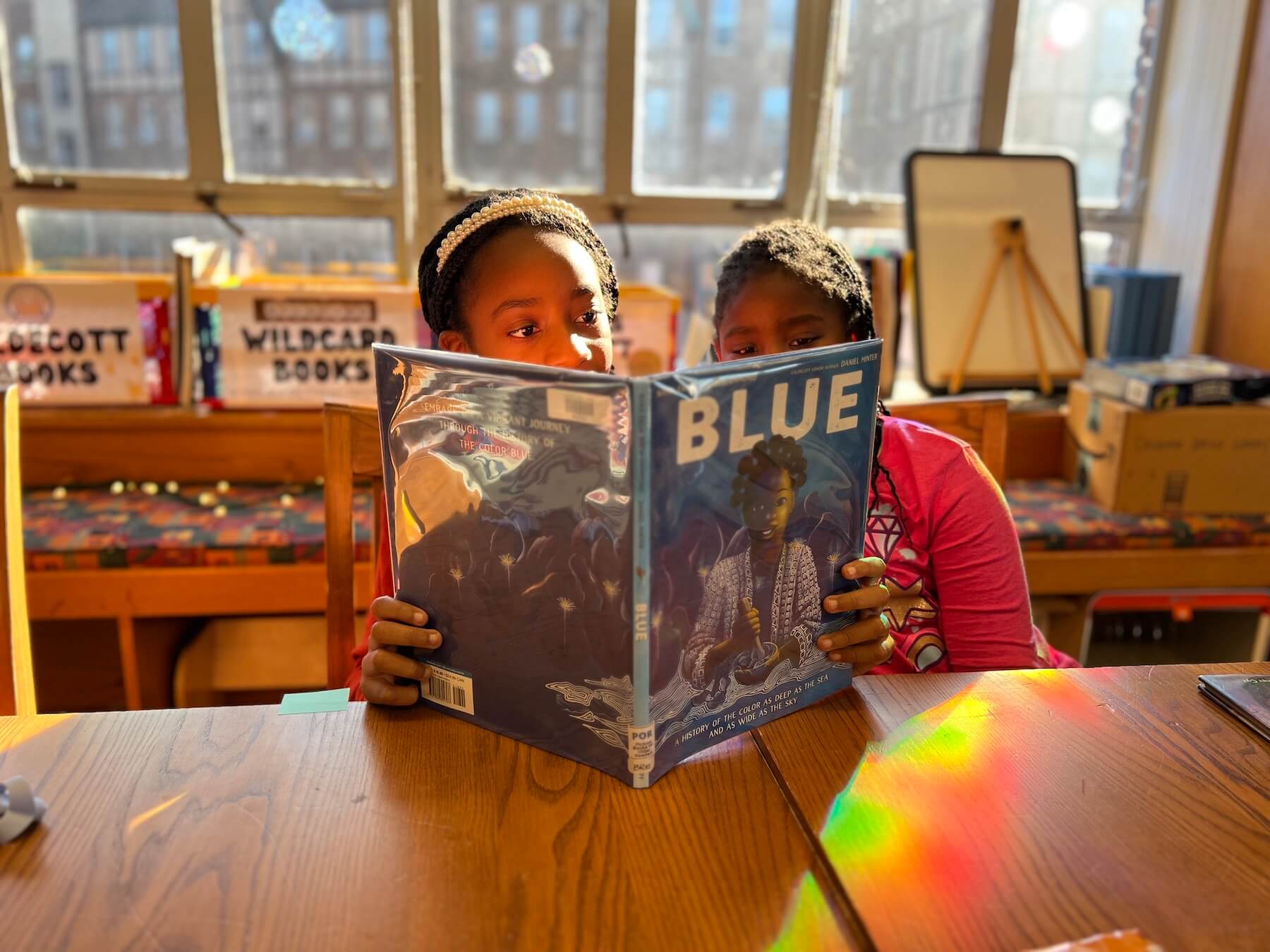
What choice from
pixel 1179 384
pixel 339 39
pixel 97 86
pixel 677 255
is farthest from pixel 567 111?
pixel 1179 384

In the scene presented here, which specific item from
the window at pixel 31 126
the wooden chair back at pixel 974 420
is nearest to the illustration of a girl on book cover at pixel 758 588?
the wooden chair back at pixel 974 420

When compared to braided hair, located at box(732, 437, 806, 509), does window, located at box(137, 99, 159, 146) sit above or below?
above

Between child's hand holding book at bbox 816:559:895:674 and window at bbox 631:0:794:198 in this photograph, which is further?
window at bbox 631:0:794:198

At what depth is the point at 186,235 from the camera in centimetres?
229

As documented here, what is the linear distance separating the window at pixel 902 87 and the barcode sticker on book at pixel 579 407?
2.04 m

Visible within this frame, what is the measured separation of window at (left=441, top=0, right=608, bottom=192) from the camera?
2.27 metres

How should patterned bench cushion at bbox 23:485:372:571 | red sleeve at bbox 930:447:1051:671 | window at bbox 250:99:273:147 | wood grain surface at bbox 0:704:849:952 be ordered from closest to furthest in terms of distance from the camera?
wood grain surface at bbox 0:704:849:952 → red sleeve at bbox 930:447:1051:671 → patterned bench cushion at bbox 23:485:372:571 → window at bbox 250:99:273:147

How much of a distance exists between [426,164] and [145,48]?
0.67m

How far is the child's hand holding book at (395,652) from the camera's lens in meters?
0.74

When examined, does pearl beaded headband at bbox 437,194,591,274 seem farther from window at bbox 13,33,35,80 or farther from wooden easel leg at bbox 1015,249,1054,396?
window at bbox 13,33,35,80

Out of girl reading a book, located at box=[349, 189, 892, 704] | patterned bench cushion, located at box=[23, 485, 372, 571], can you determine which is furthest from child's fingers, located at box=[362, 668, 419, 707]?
patterned bench cushion, located at box=[23, 485, 372, 571]

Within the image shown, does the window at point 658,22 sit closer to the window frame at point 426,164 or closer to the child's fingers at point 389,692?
the window frame at point 426,164

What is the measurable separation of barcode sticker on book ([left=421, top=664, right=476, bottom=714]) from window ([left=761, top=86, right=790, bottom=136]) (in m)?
2.05

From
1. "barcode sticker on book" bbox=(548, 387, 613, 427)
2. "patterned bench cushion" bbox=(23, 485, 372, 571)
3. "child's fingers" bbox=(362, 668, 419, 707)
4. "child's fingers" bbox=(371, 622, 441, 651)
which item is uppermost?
"barcode sticker on book" bbox=(548, 387, 613, 427)
